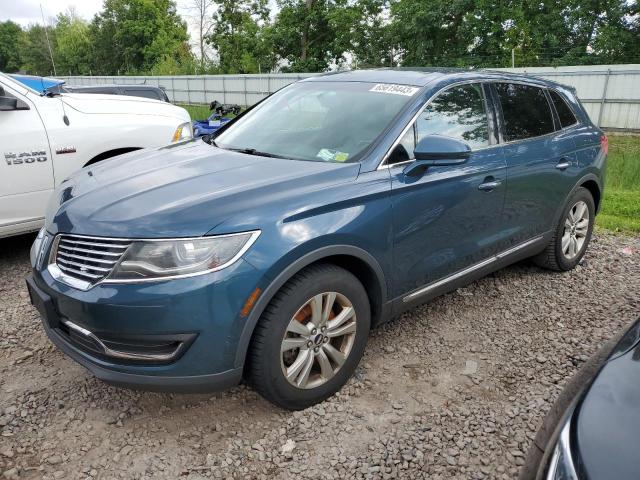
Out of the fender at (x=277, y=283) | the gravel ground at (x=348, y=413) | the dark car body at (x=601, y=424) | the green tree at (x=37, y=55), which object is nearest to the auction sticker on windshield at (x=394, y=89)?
the fender at (x=277, y=283)

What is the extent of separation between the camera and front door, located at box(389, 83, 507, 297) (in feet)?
9.88

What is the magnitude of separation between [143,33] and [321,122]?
5928 centimetres

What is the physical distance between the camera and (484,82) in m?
3.72

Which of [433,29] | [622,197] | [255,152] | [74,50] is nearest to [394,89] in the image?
[255,152]

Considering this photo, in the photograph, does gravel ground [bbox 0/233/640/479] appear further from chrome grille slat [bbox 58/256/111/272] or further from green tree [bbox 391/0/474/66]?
green tree [bbox 391/0/474/66]

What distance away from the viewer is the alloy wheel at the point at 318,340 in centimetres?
263

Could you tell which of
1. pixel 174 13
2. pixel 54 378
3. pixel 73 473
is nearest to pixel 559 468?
pixel 73 473

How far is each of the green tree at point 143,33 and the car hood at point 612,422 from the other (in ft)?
181

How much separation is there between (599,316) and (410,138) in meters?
2.11

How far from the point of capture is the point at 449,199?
3223 millimetres

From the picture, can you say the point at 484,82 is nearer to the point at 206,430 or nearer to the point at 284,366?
the point at 284,366

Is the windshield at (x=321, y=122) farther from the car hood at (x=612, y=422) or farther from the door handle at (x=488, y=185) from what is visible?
the car hood at (x=612, y=422)

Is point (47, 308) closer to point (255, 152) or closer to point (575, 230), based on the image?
point (255, 152)

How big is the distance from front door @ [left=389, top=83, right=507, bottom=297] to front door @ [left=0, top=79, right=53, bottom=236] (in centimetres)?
316
